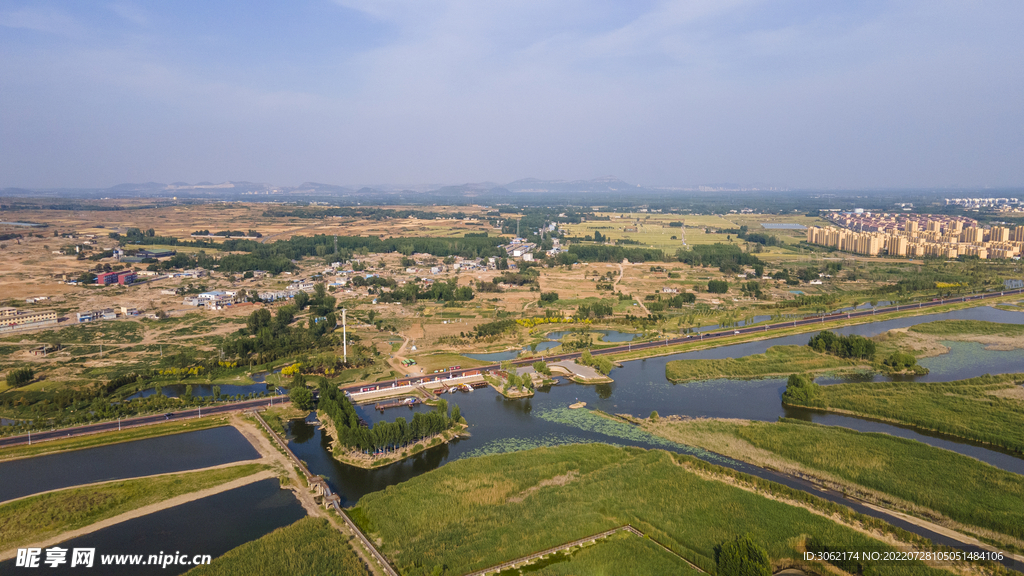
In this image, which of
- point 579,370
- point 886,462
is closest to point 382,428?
point 579,370

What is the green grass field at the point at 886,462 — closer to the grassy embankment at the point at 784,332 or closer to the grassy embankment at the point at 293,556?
the grassy embankment at the point at 784,332

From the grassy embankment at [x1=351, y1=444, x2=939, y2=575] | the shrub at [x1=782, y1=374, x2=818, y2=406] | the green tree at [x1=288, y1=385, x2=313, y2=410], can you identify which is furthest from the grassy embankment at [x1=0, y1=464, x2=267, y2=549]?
the shrub at [x1=782, y1=374, x2=818, y2=406]

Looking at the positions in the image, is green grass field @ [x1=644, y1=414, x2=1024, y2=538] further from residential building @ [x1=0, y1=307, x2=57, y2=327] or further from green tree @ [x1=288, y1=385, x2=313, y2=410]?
residential building @ [x1=0, y1=307, x2=57, y2=327]

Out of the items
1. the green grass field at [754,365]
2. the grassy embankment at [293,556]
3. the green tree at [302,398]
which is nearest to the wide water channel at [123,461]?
the green tree at [302,398]

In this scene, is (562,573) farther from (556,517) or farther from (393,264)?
(393,264)

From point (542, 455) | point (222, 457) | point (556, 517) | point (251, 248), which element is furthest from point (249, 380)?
point (251, 248)

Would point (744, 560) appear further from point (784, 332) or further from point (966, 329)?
point (966, 329)
